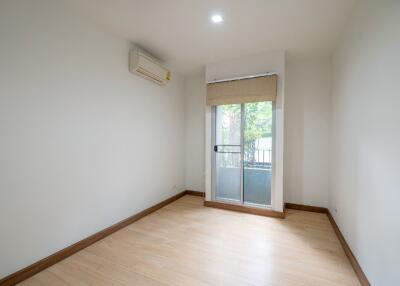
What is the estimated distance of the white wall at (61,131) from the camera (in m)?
1.60

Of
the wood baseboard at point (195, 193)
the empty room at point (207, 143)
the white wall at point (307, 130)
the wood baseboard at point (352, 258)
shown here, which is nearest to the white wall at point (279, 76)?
the empty room at point (207, 143)

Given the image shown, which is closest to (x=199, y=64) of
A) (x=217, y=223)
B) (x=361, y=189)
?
(x=217, y=223)

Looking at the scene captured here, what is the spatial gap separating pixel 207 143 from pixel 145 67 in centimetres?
166

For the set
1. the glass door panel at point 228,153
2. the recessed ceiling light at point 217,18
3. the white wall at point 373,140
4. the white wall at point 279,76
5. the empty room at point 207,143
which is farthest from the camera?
the glass door panel at point 228,153

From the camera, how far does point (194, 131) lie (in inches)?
165

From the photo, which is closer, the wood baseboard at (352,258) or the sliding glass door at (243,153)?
the wood baseboard at (352,258)

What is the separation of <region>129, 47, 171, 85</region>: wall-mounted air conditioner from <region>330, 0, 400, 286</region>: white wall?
2513 mm

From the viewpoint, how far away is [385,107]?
1293 mm

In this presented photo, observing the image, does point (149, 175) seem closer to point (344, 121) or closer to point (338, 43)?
point (344, 121)

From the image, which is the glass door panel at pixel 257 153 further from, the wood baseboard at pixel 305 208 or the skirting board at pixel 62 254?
the skirting board at pixel 62 254

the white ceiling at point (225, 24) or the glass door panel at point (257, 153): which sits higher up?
the white ceiling at point (225, 24)

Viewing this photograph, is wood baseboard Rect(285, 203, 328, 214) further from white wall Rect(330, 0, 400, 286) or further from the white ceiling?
the white ceiling

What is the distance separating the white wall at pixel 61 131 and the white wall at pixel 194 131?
1.36m

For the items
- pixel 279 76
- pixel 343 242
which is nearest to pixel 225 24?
pixel 279 76
